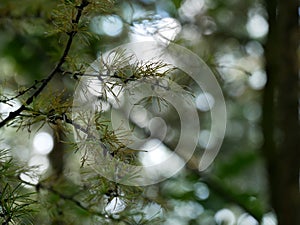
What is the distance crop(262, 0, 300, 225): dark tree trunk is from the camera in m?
0.94

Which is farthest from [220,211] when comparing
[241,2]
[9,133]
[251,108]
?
[251,108]

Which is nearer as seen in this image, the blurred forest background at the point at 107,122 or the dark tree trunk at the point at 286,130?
the blurred forest background at the point at 107,122

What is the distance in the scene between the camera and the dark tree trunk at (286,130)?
3.10ft

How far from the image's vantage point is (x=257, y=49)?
1446mm

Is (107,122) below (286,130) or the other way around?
the other way around

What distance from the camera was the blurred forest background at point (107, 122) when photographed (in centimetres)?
48

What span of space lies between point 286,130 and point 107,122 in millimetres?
564

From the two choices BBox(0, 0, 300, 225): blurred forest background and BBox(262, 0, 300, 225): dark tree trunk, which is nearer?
BBox(0, 0, 300, 225): blurred forest background

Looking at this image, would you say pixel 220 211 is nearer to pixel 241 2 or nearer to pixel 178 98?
pixel 178 98

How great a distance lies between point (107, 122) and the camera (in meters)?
0.50

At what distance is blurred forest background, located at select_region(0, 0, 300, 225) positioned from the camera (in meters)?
0.48

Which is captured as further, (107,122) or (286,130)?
(286,130)

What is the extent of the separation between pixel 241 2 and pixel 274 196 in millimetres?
686

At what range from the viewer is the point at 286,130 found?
1.00 meters
